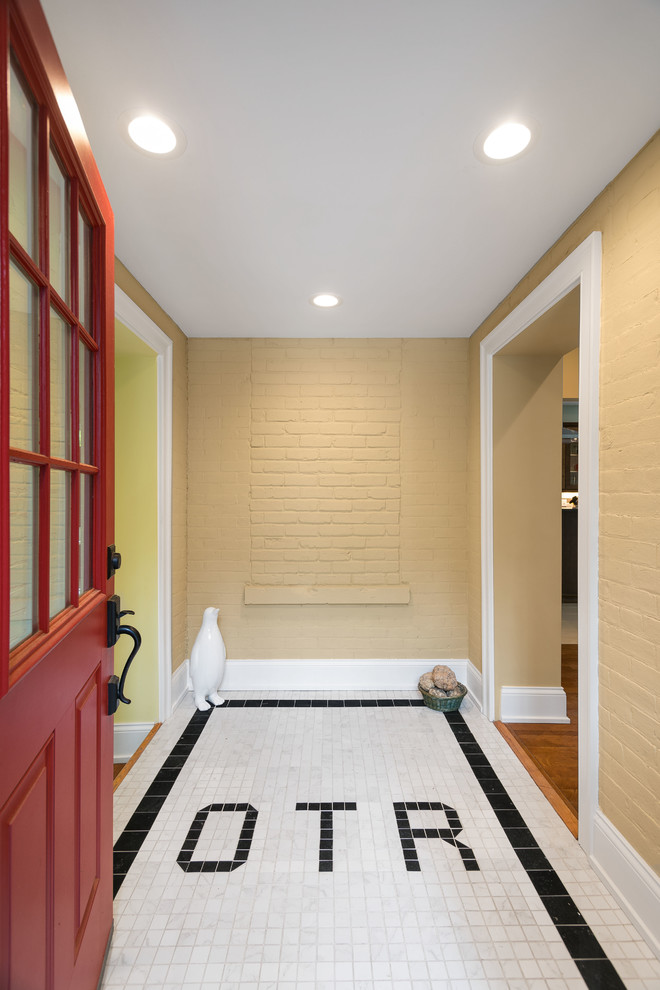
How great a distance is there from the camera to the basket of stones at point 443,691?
321 cm

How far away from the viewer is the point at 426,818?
2.15 m

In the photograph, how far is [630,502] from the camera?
1687 millimetres

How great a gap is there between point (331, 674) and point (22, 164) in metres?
3.34

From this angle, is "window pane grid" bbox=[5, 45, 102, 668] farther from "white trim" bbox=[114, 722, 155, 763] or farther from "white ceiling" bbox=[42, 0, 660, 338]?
"white trim" bbox=[114, 722, 155, 763]

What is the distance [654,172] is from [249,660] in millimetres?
3357

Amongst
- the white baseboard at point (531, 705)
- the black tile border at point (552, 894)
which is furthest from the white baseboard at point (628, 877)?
the white baseboard at point (531, 705)

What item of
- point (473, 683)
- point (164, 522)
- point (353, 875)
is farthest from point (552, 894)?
point (164, 522)

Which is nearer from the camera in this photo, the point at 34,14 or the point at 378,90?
the point at 34,14

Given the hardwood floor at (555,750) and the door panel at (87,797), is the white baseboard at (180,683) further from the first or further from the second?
the hardwood floor at (555,750)

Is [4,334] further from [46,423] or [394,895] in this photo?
[394,895]

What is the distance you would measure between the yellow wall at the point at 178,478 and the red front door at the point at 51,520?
184 centimetres

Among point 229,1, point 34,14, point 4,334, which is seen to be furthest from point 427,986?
point 229,1

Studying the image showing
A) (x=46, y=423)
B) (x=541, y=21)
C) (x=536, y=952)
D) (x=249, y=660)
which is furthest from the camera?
(x=249, y=660)

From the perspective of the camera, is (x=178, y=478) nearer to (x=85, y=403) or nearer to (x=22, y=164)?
(x=85, y=403)
